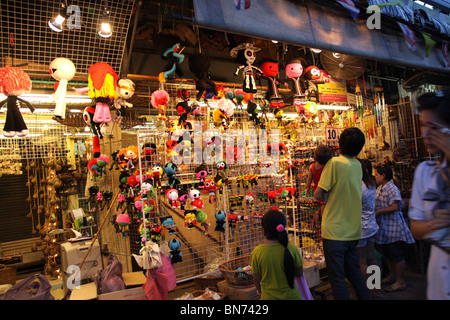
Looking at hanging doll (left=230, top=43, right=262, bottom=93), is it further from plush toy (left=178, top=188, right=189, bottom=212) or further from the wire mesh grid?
plush toy (left=178, top=188, right=189, bottom=212)

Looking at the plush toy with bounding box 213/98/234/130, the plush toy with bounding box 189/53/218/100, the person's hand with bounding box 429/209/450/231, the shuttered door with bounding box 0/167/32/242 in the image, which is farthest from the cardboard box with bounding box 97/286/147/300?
the shuttered door with bounding box 0/167/32/242

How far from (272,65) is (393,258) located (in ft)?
10.5

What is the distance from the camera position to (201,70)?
141 inches

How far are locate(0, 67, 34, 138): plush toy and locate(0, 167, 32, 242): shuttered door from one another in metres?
5.15

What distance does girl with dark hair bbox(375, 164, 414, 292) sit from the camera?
3.96 metres

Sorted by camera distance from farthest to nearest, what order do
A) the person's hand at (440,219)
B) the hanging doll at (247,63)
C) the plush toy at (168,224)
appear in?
the hanging doll at (247,63)
the plush toy at (168,224)
the person's hand at (440,219)

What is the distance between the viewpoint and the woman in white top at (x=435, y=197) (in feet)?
4.73

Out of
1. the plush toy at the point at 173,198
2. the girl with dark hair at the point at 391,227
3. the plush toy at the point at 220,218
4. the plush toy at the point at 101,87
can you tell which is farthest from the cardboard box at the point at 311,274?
the plush toy at the point at 101,87

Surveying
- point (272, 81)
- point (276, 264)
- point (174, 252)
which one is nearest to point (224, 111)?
point (272, 81)

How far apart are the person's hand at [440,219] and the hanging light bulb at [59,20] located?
3379mm

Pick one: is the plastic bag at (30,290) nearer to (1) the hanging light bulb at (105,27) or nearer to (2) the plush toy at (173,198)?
(2) the plush toy at (173,198)
